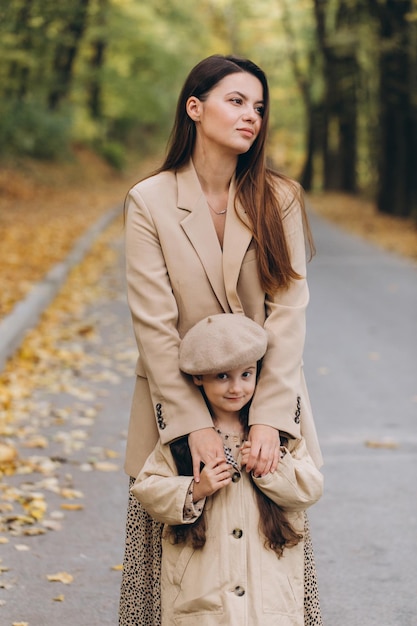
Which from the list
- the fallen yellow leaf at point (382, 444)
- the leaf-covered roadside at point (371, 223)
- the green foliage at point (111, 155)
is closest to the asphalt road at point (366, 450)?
the fallen yellow leaf at point (382, 444)

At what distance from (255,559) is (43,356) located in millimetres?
5927

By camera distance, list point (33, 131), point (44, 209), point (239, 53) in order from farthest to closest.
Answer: point (239, 53)
point (33, 131)
point (44, 209)

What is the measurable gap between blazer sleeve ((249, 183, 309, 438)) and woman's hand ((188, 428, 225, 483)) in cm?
13

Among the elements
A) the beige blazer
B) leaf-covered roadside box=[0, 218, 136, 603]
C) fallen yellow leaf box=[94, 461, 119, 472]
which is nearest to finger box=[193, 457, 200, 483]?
the beige blazer

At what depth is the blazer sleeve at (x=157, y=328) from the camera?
3059mm

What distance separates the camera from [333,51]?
107 ft

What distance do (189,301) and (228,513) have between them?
68 cm

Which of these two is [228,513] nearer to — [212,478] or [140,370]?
[212,478]

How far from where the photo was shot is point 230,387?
9.98ft

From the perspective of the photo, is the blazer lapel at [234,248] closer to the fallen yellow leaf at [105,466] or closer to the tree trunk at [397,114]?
the fallen yellow leaf at [105,466]

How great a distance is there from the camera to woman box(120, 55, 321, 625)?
3098mm

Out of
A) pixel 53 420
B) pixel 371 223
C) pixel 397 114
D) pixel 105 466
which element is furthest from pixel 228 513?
pixel 397 114

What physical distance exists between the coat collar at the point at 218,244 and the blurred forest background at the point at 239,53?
1645 cm

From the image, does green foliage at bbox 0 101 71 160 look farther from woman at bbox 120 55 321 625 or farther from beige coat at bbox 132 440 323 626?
beige coat at bbox 132 440 323 626
